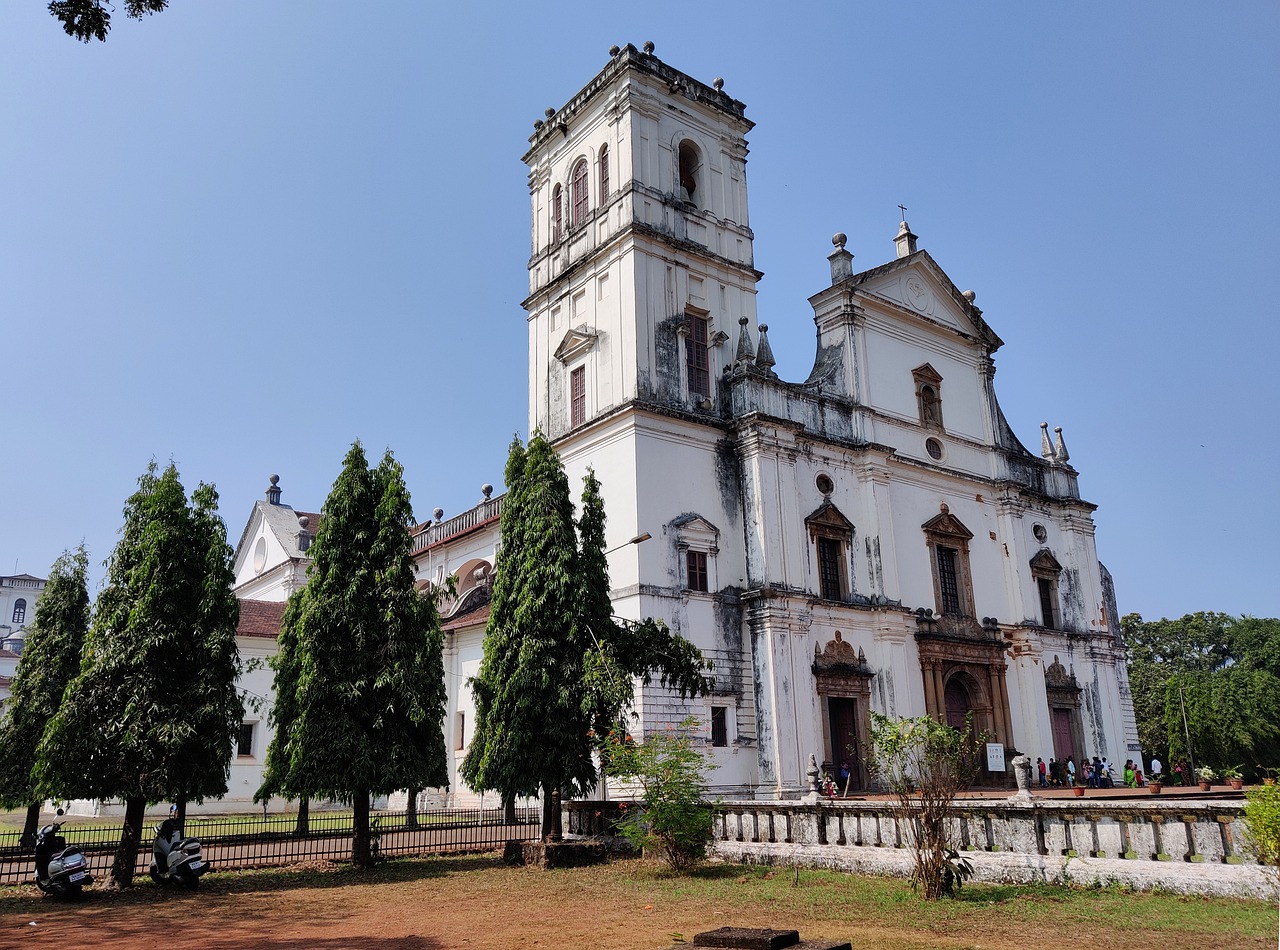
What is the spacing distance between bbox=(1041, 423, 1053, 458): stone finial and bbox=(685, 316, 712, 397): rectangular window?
14.7 metres

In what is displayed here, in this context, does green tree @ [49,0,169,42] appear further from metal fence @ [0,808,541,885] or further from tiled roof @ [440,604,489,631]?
tiled roof @ [440,604,489,631]

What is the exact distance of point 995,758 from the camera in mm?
27812

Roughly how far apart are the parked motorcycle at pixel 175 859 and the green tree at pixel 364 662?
7.01 ft

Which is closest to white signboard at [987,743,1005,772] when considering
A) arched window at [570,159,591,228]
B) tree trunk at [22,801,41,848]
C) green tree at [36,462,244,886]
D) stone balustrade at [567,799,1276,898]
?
stone balustrade at [567,799,1276,898]

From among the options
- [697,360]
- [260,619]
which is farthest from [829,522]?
[260,619]

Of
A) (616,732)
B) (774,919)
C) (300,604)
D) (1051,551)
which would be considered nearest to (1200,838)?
(774,919)

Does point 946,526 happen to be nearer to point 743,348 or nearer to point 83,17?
point 743,348

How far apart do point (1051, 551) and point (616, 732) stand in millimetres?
22044

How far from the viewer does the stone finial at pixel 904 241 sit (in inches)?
1294

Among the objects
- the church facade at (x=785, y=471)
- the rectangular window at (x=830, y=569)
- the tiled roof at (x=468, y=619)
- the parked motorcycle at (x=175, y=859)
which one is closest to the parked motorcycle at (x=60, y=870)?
the parked motorcycle at (x=175, y=859)

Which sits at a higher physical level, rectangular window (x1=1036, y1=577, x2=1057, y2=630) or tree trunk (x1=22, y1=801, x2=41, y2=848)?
rectangular window (x1=1036, y1=577, x2=1057, y2=630)

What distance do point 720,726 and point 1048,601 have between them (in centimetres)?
1464

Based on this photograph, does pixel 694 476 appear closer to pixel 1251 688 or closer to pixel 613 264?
pixel 613 264

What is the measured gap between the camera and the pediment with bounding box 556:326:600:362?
26.9 metres
